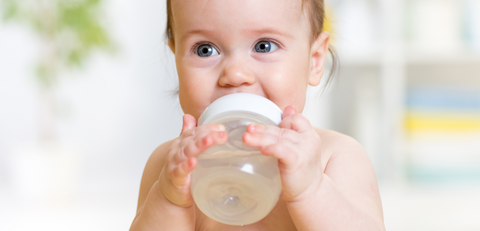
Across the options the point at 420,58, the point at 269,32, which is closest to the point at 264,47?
the point at 269,32

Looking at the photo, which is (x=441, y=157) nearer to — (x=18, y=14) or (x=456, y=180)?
(x=456, y=180)

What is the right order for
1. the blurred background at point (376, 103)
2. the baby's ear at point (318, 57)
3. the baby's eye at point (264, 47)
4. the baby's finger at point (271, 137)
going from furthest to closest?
1. the blurred background at point (376, 103)
2. the baby's ear at point (318, 57)
3. the baby's eye at point (264, 47)
4. the baby's finger at point (271, 137)

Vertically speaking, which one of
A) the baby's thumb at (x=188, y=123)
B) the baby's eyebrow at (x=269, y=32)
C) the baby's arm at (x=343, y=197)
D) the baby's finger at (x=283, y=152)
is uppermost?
the baby's eyebrow at (x=269, y=32)

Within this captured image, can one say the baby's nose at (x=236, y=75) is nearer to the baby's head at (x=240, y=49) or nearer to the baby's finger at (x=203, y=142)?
the baby's head at (x=240, y=49)

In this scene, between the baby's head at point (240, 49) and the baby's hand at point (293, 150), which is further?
the baby's head at point (240, 49)

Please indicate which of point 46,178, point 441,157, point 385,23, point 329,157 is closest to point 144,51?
point 46,178

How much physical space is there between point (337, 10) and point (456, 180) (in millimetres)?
989

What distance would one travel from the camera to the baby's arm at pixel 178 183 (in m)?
0.53

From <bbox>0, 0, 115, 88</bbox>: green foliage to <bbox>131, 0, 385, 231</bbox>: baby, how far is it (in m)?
1.49

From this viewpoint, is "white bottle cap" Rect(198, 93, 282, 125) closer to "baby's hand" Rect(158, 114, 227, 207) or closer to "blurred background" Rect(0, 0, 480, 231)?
"baby's hand" Rect(158, 114, 227, 207)

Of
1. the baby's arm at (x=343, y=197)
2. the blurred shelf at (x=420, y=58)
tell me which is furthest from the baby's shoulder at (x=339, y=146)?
the blurred shelf at (x=420, y=58)

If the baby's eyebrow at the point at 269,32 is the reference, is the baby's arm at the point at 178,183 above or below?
below

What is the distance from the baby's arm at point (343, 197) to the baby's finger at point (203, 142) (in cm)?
13

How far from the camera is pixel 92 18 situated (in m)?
2.25
